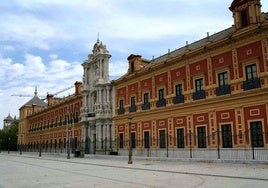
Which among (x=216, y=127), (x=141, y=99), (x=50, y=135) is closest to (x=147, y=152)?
(x=141, y=99)

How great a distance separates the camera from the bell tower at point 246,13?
830 inches

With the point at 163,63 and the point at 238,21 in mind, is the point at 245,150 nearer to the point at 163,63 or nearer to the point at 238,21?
the point at 238,21

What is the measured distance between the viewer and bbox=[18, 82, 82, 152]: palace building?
46.2 metres

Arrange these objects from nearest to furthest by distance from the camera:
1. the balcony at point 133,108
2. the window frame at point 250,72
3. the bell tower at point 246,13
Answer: the window frame at point 250,72 < the bell tower at point 246,13 < the balcony at point 133,108

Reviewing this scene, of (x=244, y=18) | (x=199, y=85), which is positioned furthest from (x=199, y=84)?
(x=244, y=18)

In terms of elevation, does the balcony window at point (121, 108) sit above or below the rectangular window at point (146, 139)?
above

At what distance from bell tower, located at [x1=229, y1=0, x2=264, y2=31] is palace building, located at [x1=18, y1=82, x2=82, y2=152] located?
2238 cm

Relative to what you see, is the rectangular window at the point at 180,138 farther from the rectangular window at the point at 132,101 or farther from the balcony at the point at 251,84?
the rectangular window at the point at 132,101

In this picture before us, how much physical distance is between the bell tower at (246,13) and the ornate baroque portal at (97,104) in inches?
716

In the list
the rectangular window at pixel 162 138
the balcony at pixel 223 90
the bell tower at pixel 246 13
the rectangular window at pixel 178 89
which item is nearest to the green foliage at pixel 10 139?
the rectangular window at pixel 162 138

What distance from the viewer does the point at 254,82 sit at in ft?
66.7

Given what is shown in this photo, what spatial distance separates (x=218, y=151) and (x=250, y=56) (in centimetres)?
689

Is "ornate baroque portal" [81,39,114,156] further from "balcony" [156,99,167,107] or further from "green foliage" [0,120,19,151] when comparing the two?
"green foliage" [0,120,19,151]

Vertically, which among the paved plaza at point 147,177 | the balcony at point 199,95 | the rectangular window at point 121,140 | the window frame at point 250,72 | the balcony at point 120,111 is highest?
the window frame at point 250,72
